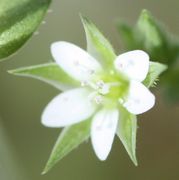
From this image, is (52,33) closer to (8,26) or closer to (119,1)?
(119,1)

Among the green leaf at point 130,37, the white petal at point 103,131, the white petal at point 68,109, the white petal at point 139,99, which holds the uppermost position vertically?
the white petal at point 139,99

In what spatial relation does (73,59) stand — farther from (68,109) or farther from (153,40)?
(153,40)

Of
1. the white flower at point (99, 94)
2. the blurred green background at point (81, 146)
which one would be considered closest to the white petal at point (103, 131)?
the white flower at point (99, 94)

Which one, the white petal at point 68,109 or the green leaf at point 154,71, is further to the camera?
the white petal at point 68,109

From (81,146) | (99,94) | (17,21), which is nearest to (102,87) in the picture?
(99,94)

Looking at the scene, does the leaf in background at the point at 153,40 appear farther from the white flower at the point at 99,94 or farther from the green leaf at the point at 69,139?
the green leaf at the point at 69,139

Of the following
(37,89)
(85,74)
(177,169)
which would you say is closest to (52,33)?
(37,89)
